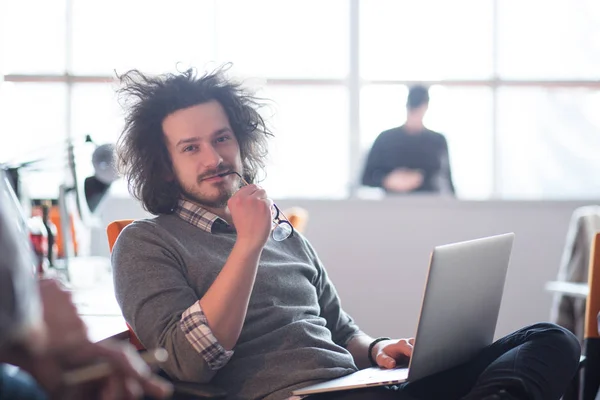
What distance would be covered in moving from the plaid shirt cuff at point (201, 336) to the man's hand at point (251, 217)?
0.54 feet

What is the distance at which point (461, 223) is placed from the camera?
449 centimetres

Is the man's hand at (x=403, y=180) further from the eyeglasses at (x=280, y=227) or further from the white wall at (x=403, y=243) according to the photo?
the eyeglasses at (x=280, y=227)

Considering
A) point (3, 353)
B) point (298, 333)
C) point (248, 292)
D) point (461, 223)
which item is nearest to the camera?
point (3, 353)

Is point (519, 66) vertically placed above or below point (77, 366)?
above

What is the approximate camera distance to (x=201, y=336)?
1.59 meters

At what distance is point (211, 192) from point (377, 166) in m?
2.64

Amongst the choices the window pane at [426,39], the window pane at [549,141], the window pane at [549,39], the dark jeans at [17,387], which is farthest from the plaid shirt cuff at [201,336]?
the window pane at [549,39]

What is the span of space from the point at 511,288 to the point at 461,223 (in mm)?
451

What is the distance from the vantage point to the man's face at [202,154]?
77.9 inches

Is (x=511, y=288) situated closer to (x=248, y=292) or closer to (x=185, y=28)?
(x=185, y=28)

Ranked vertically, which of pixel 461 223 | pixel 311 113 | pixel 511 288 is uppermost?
pixel 311 113

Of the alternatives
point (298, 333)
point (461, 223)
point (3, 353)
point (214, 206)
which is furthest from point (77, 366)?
point (461, 223)

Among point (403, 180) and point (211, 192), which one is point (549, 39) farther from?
point (211, 192)

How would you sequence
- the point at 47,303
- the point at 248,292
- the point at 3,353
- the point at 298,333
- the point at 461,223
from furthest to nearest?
the point at 461,223
the point at 298,333
the point at 248,292
the point at 47,303
the point at 3,353
